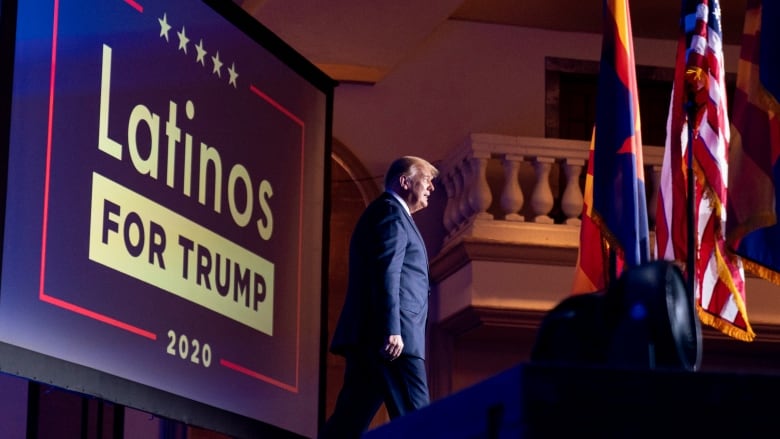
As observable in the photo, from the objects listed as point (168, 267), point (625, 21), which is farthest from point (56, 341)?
point (625, 21)

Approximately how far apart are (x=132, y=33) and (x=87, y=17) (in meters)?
0.25

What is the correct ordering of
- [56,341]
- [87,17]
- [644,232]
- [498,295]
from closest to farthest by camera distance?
[56,341] → [87,17] → [644,232] → [498,295]

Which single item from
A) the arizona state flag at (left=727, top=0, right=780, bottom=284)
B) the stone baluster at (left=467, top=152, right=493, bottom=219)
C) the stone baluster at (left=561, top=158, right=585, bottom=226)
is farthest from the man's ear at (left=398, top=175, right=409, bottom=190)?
the stone baluster at (left=561, top=158, right=585, bottom=226)

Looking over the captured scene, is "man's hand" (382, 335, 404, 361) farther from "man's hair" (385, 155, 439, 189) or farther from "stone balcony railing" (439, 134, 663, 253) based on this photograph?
"stone balcony railing" (439, 134, 663, 253)

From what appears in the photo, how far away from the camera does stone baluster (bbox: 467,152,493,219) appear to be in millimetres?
7730

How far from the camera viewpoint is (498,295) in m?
7.63

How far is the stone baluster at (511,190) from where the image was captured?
7.87 metres

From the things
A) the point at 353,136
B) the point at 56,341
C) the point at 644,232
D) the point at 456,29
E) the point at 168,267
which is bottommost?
the point at 56,341

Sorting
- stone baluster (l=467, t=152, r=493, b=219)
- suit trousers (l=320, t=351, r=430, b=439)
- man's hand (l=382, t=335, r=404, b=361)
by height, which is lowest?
suit trousers (l=320, t=351, r=430, b=439)

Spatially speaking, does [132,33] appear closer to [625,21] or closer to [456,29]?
[625,21]

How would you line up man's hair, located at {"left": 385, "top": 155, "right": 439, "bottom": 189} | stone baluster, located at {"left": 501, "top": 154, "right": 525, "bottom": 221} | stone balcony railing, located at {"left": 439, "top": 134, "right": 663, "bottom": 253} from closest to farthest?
man's hair, located at {"left": 385, "top": 155, "right": 439, "bottom": 189} < stone balcony railing, located at {"left": 439, "top": 134, "right": 663, "bottom": 253} < stone baluster, located at {"left": 501, "top": 154, "right": 525, "bottom": 221}

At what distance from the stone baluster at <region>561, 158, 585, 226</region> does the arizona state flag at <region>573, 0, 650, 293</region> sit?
1.47m

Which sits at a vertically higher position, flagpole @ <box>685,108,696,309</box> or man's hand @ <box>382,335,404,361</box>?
flagpole @ <box>685,108,696,309</box>

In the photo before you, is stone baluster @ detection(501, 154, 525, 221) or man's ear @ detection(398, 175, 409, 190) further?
stone baluster @ detection(501, 154, 525, 221)
